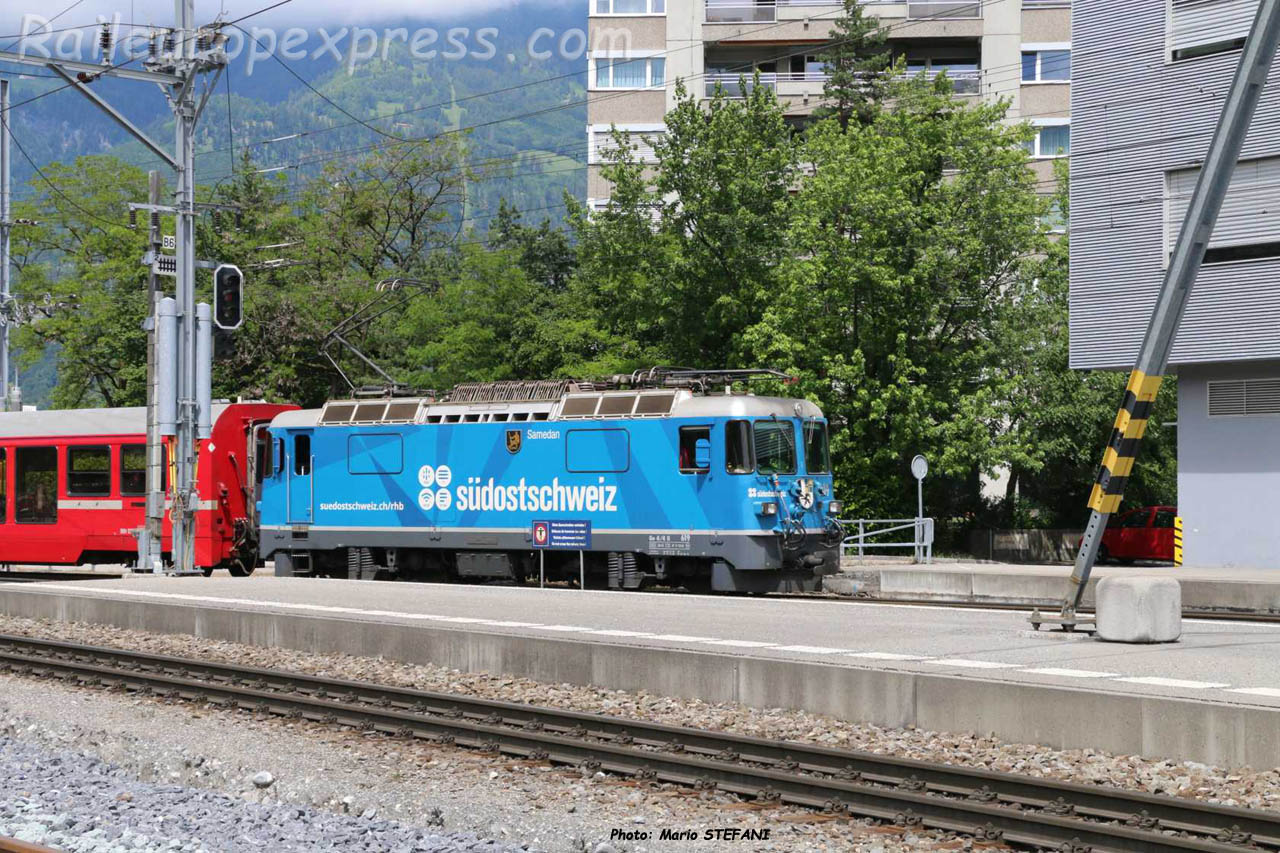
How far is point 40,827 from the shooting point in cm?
845

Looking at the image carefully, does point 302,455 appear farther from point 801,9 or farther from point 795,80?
point 801,9

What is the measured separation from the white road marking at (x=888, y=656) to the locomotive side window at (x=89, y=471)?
20.4 meters

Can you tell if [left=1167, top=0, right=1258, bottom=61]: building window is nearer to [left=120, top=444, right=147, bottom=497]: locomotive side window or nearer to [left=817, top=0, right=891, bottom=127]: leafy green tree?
[left=817, top=0, right=891, bottom=127]: leafy green tree

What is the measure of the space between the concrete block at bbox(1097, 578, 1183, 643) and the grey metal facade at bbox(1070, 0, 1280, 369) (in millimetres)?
14048

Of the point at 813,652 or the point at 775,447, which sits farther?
the point at 775,447

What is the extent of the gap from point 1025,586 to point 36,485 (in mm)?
19774

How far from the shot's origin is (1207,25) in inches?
1093

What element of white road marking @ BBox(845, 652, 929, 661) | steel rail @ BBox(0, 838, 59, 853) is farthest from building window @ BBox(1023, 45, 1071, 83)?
steel rail @ BBox(0, 838, 59, 853)

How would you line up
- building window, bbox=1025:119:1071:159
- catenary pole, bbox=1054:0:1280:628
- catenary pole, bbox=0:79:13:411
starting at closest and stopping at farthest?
catenary pole, bbox=1054:0:1280:628 → catenary pole, bbox=0:79:13:411 → building window, bbox=1025:119:1071:159

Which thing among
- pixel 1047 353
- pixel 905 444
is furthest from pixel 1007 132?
pixel 905 444

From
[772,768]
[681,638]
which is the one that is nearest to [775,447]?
[681,638]

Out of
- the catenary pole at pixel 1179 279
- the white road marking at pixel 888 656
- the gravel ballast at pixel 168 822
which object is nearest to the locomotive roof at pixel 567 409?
the catenary pole at pixel 1179 279

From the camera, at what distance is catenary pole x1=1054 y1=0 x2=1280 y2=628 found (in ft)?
46.4

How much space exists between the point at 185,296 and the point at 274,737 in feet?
54.2
